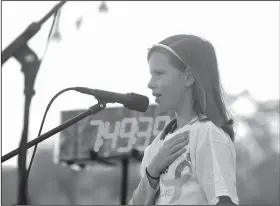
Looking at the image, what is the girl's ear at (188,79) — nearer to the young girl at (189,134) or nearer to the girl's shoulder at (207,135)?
the young girl at (189,134)

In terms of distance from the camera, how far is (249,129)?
1337 inches

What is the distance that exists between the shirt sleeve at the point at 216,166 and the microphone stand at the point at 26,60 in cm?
81

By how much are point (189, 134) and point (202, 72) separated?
21 cm

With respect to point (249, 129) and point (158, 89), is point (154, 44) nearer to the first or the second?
point (158, 89)

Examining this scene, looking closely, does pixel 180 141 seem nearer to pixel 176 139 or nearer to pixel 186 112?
pixel 176 139

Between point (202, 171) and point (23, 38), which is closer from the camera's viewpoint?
point (202, 171)

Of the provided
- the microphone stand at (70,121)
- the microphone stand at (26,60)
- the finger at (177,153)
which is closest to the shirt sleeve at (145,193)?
the finger at (177,153)

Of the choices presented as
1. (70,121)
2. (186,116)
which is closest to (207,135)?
(186,116)

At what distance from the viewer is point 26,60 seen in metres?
2.53

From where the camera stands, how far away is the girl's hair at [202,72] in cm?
178

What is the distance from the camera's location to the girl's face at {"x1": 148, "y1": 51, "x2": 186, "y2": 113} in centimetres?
177

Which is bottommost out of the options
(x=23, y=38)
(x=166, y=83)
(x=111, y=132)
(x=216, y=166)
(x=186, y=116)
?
(x=111, y=132)

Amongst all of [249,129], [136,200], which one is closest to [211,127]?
[136,200]

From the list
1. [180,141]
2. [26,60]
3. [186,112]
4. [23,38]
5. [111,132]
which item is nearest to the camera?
[180,141]
